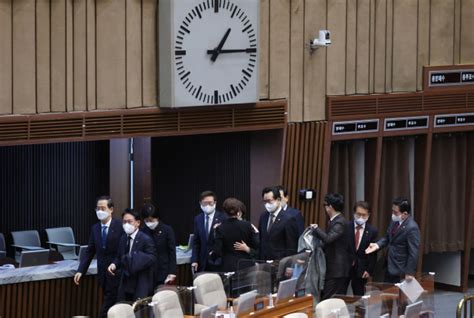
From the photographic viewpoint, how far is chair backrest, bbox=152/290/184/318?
11.9 m

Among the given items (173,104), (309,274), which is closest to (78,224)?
(173,104)

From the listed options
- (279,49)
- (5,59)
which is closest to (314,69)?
(279,49)

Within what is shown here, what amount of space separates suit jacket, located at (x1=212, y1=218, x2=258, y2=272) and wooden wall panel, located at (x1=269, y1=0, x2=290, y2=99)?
252cm

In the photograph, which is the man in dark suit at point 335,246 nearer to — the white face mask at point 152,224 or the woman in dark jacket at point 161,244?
the woman in dark jacket at point 161,244

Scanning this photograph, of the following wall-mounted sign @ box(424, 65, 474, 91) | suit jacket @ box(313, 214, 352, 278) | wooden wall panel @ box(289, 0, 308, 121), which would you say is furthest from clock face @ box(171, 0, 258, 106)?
wall-mounted sign @ box(424, 65, 474, 91)

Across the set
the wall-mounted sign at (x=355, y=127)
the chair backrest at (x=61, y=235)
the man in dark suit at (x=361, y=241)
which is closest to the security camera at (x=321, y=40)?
the wall-mounted sign at (x=355, y=127)

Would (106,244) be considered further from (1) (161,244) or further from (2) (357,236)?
(2) (357,236)

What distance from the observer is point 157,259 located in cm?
1448

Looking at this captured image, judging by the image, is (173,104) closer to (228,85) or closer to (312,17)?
(228,85)

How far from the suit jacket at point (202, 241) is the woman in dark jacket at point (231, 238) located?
319 mm

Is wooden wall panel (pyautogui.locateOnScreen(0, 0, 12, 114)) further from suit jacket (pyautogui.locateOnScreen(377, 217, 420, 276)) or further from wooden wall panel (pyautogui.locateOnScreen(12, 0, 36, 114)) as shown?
suit jacket (pyautogui.locateOnScreen(377, 217, 420, 276))

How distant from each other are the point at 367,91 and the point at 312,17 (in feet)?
4.52

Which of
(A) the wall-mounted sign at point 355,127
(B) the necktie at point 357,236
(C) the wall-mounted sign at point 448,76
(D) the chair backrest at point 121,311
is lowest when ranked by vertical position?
(D) the chair backrest at point 121,311

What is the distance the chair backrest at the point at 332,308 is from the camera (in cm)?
1191
